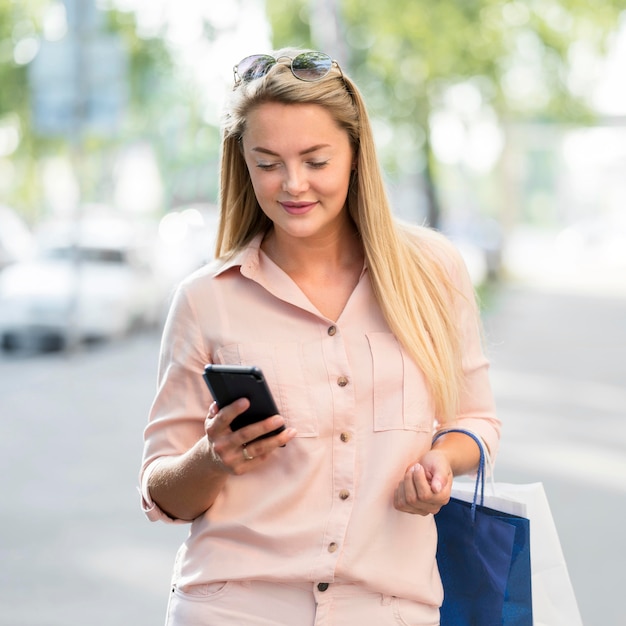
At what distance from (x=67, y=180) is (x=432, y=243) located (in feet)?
93.5

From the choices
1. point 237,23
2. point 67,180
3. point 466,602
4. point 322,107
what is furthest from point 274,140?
point 67,180

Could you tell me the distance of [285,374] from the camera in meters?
2.06

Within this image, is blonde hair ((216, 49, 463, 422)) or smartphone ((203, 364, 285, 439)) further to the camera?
blonde hair ((216, 49, 463, 422))

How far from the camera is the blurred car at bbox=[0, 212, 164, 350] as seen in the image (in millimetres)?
14070

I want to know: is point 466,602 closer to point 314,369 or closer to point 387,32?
point 314,369

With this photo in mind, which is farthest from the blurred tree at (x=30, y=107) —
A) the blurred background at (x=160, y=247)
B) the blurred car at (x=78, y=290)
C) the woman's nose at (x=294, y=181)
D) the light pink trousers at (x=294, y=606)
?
the light pink trousers at (x=294, y=606)

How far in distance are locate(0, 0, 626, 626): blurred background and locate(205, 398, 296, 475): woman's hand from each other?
2.19ft

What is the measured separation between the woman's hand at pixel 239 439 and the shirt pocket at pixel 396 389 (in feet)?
0.65

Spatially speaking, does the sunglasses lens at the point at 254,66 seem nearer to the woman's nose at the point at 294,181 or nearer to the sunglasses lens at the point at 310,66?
the sunglasses lens at the point at 310,66

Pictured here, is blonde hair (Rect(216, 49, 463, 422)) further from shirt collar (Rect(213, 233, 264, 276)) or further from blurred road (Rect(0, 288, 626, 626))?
blurred road (Rect(0, 288, 626, 626))

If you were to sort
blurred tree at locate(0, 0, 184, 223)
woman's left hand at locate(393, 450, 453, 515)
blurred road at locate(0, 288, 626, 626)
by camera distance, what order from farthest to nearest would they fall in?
blurred tree at locate(0, 0, 184, 223) → blurred road at locate(0, 288, 626, 626) → woman's left hand at locate(393, 450, 453, 515)

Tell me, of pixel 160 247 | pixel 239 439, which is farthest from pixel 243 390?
pixel 160 247

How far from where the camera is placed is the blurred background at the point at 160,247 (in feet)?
19.8

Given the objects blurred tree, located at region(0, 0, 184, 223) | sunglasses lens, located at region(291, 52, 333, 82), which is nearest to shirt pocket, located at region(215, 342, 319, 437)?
sunglasses lens, located at region(291, 52, 333, 82)
